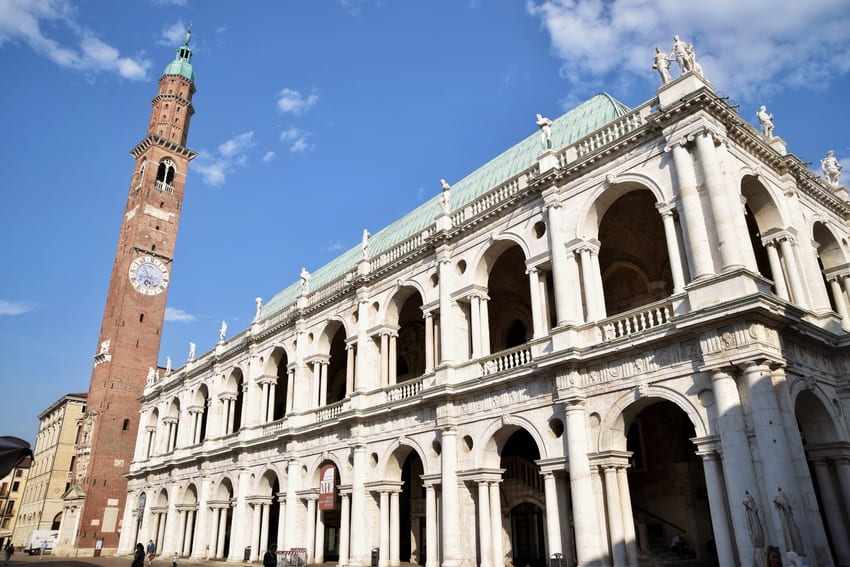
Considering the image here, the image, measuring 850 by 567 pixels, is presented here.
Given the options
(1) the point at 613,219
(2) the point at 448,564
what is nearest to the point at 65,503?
(2) the point at 448,564

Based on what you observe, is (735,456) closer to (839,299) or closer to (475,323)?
(475,323)

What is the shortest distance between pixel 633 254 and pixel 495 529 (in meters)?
11.6

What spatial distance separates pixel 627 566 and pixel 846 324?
11.7m

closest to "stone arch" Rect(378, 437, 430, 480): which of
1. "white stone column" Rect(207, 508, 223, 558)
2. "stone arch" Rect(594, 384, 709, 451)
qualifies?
"stone arch" Rect(594, 384, 709, 451)

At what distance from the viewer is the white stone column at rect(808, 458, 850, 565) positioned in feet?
51.9

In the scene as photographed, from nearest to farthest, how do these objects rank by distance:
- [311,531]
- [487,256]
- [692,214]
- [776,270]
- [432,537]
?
[692,214] < [776,270] < [432,537] < [487,256] < [311,531]

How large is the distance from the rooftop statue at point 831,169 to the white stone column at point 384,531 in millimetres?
21183

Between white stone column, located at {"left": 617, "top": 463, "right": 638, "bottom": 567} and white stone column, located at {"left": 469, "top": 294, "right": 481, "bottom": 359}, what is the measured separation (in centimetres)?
691

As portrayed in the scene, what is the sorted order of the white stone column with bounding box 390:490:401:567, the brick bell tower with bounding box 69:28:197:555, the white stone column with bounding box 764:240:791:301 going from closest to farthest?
the white stone column with bounding box 764:240:791:301 → the white stone column with bounding box 390:490:401:567 → the brick bell tower with bounding box 69:28:197:555

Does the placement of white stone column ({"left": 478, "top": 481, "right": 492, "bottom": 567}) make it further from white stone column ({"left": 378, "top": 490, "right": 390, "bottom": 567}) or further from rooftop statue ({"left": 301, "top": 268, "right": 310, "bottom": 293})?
rooftop statue ({"left": 301, "top": 268, "right": 310, "bottom": 293})

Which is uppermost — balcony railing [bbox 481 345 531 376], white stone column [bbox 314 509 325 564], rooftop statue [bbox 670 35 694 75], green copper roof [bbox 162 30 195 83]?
green copper roof [bbox 162 30 195 83]

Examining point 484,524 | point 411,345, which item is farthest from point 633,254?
point 411,345

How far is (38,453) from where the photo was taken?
81.9 meters

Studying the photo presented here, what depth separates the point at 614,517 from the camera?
1669 cm
